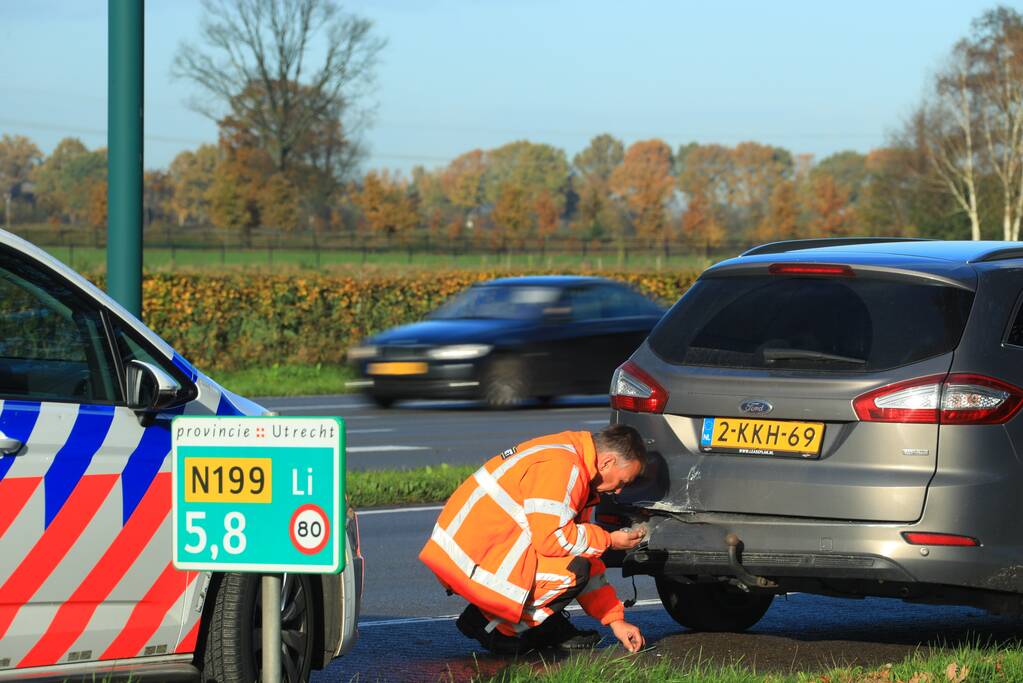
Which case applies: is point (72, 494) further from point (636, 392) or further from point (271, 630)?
point (636, 392)

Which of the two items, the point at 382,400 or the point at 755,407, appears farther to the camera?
the point at 382,400

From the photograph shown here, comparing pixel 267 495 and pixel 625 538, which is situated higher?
pixel 267 495

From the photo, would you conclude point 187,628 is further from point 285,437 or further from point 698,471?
point 698,471

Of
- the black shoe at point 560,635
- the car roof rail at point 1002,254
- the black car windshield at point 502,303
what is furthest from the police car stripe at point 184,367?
the black car windshield at point 502,303

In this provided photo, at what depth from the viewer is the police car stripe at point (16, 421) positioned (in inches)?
164

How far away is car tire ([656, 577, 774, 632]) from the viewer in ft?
21.7

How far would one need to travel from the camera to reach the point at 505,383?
18625mm

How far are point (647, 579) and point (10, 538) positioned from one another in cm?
467

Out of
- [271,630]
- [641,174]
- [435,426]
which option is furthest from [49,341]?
[641,174]

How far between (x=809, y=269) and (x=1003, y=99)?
7174 centimetres

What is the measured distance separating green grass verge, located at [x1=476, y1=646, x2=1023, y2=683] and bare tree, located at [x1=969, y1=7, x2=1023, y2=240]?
225 ft

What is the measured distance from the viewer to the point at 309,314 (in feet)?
82.2

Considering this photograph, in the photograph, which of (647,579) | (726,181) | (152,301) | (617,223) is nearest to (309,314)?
(152,301)

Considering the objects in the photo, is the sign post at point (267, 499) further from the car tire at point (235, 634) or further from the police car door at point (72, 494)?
the car tire at point (235, 634)
